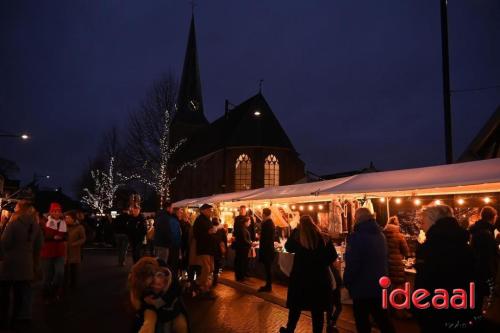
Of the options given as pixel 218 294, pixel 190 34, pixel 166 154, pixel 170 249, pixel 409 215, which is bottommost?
pixel 218 294

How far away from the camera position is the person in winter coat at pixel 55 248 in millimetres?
8859

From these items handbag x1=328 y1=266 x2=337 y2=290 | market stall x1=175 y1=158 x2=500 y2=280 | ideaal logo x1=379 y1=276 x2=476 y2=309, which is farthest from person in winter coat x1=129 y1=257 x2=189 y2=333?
market stall x1=175 y1=158 x2=500 y2=280

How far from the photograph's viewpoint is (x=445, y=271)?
12.8ft

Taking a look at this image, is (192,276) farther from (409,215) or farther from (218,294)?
(409,215)

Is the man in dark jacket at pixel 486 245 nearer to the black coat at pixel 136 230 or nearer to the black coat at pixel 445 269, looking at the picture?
the black coat at pixel 445 269

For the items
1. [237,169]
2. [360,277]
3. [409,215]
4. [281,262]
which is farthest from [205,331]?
[237,169]

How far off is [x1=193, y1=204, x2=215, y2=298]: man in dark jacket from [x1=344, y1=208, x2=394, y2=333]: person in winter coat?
4626mm

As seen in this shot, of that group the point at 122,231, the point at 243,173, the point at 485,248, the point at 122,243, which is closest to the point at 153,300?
the point at 485,248

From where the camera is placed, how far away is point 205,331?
6.76 m

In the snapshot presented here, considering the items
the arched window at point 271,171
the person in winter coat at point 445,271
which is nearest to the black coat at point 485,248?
the person in winter coat at point 445,271

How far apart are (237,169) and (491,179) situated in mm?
35480

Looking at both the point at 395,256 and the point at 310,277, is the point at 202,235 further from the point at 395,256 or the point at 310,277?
the point at 310,277

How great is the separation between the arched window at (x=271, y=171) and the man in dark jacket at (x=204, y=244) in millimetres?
32654

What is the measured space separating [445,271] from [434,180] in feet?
16.5
